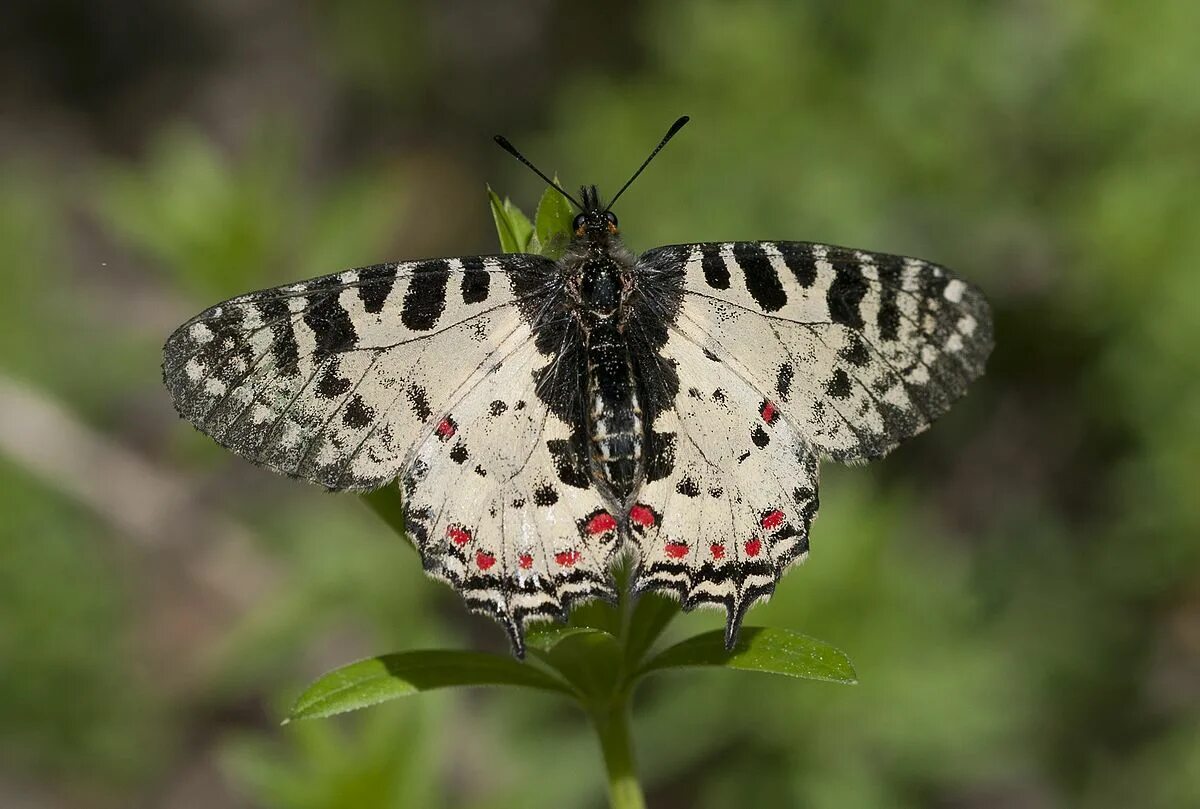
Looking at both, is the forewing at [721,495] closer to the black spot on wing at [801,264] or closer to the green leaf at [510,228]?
the black spot on wing at [801,264]

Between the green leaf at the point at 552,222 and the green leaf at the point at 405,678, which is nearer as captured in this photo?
the green leaf at the point at 405,678

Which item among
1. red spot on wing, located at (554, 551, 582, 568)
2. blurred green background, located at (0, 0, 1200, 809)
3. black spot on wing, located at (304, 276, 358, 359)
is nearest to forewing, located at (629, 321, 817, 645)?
red spot on wing, located at (554, 551, 582, 568)

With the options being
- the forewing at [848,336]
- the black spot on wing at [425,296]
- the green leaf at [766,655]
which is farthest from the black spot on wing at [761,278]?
the green leaf at [766,655]

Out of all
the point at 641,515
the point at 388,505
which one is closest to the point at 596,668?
the point at 641,515

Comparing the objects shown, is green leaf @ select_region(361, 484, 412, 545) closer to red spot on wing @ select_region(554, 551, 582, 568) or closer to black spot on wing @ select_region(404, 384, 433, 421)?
black spot on wing @ select_region(404, 384, 433, 421)

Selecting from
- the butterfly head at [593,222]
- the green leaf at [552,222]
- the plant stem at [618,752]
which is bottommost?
the plant stem at [618,752]

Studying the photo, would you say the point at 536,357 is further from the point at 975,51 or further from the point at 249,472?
the point at 249,472

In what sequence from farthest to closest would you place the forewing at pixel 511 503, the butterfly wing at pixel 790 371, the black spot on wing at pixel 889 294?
the black spot on wing at pixel 889 294 < the butterfly wing at pixel 790 371 < the forewing at pixel 511 503

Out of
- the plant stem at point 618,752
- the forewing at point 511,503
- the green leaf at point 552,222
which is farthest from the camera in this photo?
the green leaf at point 552,222
